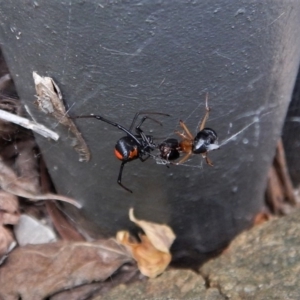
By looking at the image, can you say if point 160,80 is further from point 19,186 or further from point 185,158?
point 19,186

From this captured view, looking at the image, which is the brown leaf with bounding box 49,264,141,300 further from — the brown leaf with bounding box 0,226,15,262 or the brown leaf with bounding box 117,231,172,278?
the brown leaf with bounding box 0,226,15,262

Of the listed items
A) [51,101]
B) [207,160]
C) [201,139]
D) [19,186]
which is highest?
[51,101]

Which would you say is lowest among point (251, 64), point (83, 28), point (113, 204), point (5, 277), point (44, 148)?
point (5, 277)

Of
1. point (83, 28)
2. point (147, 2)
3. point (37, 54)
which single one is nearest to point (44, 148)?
point (37, 54)

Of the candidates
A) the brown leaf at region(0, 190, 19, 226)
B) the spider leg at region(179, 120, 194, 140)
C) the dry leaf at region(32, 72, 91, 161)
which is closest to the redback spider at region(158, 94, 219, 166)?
the spider leg at region(179, 120, 194, 140)

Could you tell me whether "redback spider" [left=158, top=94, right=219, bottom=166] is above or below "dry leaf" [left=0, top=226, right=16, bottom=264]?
above

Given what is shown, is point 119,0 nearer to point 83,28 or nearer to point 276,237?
point 83,28

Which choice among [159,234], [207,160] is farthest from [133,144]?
[159,234]
